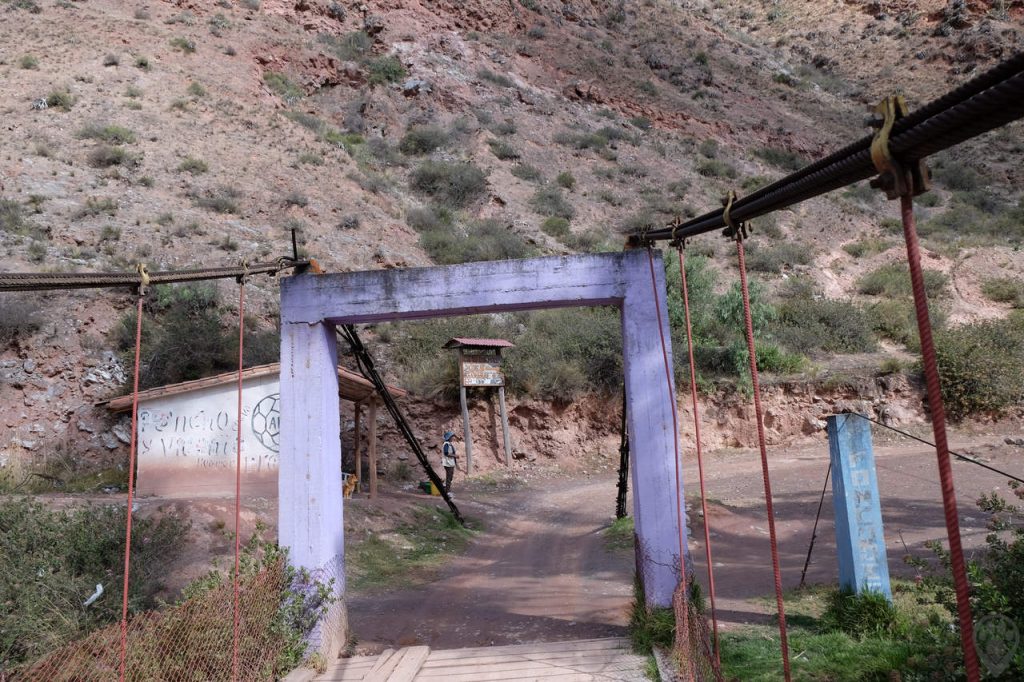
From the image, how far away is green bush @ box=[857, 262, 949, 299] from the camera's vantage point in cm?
2650

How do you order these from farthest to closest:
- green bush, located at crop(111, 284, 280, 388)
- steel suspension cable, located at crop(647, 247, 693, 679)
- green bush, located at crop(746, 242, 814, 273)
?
green bush, located at crop(746, 242, 814, 273) → green bush, located at crop(111, 284, 280, 388) → steel suspension cable, located at crop(647, 247, 693, 679)

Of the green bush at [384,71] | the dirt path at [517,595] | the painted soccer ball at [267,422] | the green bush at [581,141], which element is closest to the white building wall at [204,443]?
the painted soccer ball at [267,422]

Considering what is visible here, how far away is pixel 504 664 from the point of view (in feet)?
19.6

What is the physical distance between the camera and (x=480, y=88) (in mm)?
40969

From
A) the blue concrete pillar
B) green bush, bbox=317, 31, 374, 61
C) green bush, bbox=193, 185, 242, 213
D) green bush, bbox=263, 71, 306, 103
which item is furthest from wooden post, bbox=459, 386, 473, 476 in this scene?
green bush, bbox=317, 31, 374, 61

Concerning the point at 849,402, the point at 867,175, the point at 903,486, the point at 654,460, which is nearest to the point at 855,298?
the point at 849,402

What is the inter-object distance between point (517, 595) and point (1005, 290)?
25700 mm

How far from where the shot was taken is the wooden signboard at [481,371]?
730 inches

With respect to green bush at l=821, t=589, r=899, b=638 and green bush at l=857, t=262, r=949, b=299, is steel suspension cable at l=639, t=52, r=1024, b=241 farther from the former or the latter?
green bush at l=857, t=262, r=949, b=299

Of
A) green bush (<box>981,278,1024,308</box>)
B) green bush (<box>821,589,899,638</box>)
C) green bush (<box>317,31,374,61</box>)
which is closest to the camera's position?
green bush (<box>821,589,899,638</box>)

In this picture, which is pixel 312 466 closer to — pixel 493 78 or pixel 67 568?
pixel 67 568

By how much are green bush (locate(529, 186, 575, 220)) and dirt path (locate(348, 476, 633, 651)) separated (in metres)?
20.6

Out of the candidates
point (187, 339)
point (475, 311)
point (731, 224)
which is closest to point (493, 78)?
point (187, 339)

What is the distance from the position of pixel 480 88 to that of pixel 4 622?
39.0m
